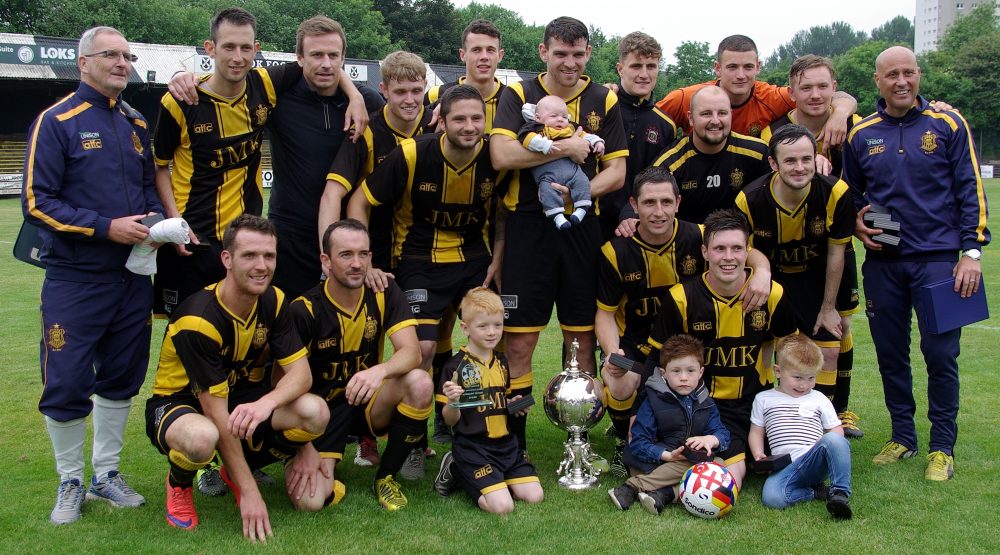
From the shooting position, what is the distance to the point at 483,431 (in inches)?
177

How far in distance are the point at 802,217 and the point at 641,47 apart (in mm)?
1572

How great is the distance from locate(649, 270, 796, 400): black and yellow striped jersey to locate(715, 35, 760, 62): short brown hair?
5.96 ft

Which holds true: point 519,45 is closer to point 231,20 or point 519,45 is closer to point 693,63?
point 693,63

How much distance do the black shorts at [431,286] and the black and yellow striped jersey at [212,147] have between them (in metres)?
0.99

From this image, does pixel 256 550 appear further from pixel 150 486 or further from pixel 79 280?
pixel 79 280

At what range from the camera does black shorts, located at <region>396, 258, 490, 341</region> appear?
511cm

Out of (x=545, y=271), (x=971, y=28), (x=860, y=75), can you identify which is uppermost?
(x=971, y=28)

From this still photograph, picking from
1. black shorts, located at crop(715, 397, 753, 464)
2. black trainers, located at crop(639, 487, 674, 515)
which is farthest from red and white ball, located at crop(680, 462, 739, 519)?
black shorts, located at crop(715, 397, 753, 464)

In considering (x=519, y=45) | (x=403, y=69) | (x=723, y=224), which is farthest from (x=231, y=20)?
(x=519, y=45)

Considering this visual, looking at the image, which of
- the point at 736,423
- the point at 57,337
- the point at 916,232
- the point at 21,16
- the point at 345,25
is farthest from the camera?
the point at 345,25

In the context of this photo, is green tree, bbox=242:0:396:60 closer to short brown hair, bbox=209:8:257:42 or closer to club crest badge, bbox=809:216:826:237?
short brown hair, bbox=209:8:257:42

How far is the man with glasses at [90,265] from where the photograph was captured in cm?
418

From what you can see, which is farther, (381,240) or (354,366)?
(381,240)

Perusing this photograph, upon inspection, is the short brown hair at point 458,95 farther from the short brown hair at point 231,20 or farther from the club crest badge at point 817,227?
the club crest badge at point 817,227
